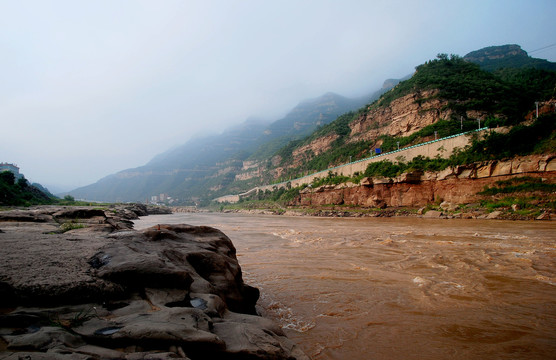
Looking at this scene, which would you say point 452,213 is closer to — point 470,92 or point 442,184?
point 442,184

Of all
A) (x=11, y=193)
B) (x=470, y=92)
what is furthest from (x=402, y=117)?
(x=11, y=193)

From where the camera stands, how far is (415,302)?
17.5 feet

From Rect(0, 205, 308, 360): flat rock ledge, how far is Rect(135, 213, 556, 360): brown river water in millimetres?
1293

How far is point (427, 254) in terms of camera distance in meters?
9.64

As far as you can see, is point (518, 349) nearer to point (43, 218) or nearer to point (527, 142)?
point (43, 218)

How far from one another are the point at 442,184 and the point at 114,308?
38148 millimetres

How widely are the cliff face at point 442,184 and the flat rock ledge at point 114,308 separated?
33.0m

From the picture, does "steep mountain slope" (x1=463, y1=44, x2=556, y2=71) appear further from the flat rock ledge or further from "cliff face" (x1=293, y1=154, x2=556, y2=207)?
the flat rock ledge

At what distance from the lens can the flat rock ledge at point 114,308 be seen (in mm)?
2127

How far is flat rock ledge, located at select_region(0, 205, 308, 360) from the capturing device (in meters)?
2.13

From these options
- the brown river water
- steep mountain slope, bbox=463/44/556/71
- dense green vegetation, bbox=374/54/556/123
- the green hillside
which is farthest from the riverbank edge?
steep mountain slope, bbox=463/44/556/71

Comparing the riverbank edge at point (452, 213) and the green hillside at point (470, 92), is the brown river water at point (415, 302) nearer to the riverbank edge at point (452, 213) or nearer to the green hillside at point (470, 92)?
the riverbank edge at point (452, 213)

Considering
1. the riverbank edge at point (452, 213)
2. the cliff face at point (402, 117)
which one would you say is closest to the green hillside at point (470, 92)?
the cliff face at point (402, 117)

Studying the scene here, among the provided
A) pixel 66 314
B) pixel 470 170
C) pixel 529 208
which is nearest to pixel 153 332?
pixel 66 314
